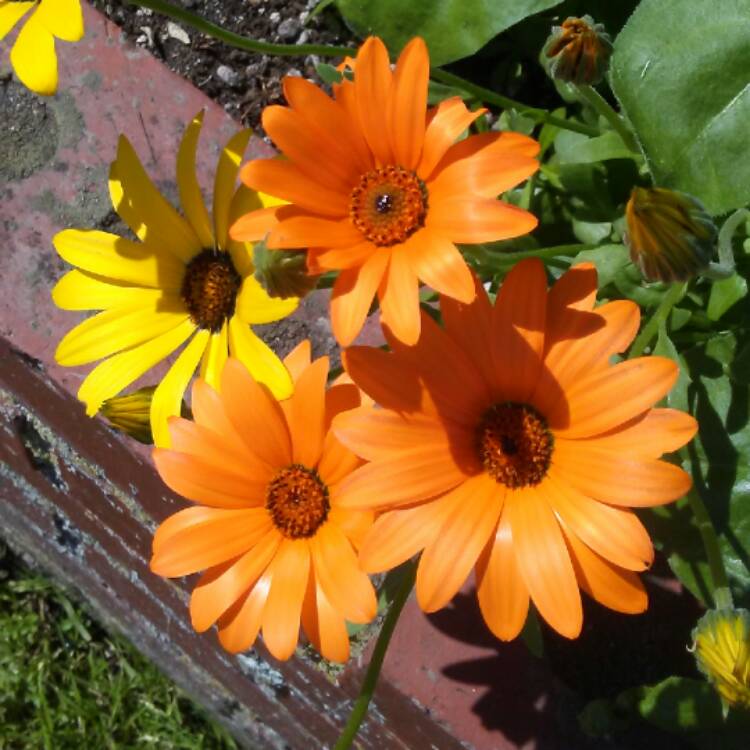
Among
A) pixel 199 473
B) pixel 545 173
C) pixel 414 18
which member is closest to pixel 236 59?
pixel 414 18

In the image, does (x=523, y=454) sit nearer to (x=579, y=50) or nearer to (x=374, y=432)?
(x=374, y=432)

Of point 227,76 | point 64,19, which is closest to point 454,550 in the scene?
point 64,19

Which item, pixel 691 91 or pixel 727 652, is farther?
pixel 691 91

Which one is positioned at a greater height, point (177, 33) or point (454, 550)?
point (177, 33)

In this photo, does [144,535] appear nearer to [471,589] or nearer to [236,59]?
[471,589]


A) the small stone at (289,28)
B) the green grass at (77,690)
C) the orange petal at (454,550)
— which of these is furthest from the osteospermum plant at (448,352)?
the green grass at (77,690)

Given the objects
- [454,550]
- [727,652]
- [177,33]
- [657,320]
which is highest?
[177,33]

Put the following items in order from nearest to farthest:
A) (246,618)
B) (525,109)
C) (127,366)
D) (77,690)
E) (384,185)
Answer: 1. (384,185)
2. (246,618)
3. (127,366)
4. (525,109)
5. (77,690)
